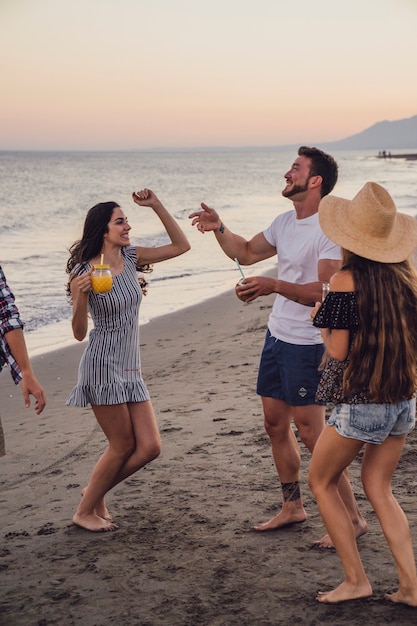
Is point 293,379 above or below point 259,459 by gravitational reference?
above

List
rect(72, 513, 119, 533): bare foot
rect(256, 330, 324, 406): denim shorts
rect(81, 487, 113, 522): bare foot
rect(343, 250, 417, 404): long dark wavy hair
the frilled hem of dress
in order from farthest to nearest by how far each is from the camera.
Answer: rect(81, 487, 113, 522): bare foot < rect(72, 513, 119, 533): bare foot < the frilled hem of dress < rect(256, 330, 324, 406): denim shorts < rect(343, 250, 417, 404): long dark wavy hair

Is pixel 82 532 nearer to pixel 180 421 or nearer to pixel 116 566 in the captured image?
pixel 116 566

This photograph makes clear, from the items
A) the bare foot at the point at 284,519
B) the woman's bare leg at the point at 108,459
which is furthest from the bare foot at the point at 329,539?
the woman's bare leg at the point at 108,459

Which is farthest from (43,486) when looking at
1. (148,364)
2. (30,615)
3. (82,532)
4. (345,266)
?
(148,364)

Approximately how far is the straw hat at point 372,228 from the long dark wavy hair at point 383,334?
0.05 meters

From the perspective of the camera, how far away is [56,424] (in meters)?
7.50

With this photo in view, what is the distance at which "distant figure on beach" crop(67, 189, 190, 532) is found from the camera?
4781 mm

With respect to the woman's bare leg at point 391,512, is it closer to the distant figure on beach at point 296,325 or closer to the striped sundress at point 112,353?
the distant figure on beach at point 296,325

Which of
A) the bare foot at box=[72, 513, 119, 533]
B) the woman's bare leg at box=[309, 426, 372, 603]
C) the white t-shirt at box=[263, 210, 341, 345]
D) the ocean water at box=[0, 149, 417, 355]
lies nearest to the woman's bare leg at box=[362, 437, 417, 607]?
the woman's bare leg at box=[309, 426, 372, 603]

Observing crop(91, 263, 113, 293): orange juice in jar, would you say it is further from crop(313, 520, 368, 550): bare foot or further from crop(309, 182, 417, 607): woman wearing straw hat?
crop(313, 520, 368, 550): bare foot

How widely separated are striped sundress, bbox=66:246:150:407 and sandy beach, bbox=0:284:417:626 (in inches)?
31.9

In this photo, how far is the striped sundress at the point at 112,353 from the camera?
4785mm

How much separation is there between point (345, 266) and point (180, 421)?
3.71 metres

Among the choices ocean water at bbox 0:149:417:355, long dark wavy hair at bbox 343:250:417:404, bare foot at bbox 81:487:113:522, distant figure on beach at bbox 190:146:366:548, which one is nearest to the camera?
long dark wavy hair at bbox 343:250:417:404
